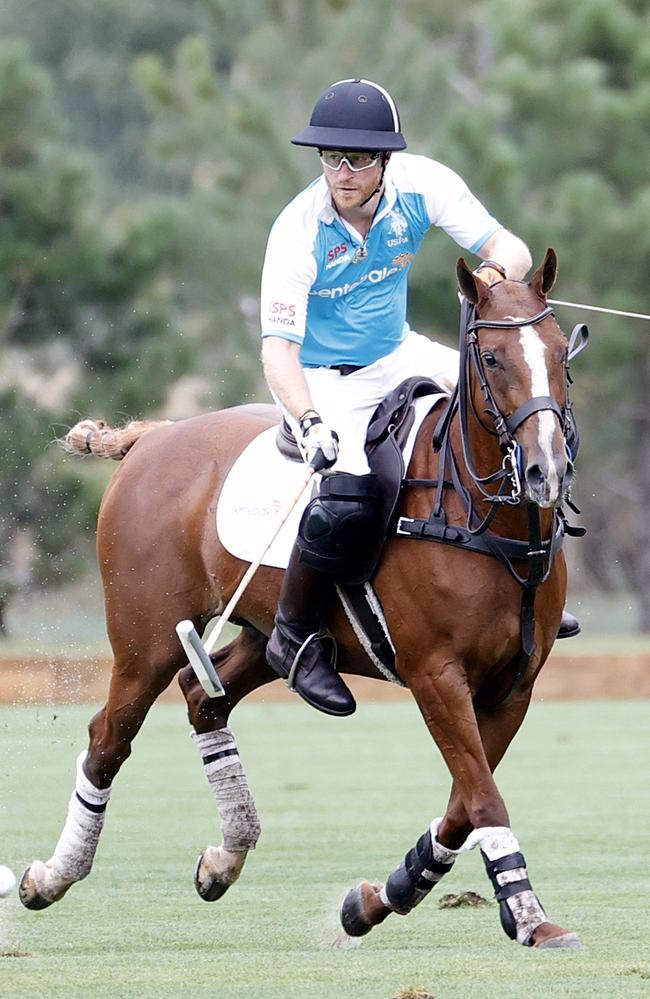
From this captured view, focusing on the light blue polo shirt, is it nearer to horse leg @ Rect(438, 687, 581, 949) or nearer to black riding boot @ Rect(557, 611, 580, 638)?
black riding boot @ Rect(557, 611, 580, 638)

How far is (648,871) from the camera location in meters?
7.23

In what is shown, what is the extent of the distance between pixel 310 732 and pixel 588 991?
33.5 feet

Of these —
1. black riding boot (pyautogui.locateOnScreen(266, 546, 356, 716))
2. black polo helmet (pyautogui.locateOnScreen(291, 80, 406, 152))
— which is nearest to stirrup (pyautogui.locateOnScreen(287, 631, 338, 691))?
black riding boot (pyautogui.locateOnScreen(266, 546, 356, 716))

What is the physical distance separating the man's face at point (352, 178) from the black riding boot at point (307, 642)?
1.07 m

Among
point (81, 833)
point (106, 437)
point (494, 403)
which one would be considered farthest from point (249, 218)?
point (494, 403)

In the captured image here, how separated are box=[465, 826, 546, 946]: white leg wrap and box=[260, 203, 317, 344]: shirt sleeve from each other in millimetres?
1604

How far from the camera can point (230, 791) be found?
6.92 meters

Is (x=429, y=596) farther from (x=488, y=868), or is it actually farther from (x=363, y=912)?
(x=363, y=912)

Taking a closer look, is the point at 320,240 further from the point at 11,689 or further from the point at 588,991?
the point at 11,689

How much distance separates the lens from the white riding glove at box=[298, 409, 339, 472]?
5562mm

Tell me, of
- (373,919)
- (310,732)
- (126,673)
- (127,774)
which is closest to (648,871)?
(373,919)

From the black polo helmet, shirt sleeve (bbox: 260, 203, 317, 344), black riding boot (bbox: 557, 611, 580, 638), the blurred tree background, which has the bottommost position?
the blurred tree background

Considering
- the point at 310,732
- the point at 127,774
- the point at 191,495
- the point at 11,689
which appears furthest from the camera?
the point at 11,689

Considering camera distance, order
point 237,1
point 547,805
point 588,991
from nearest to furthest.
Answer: point 588,991, point 547,805, point 237,1
